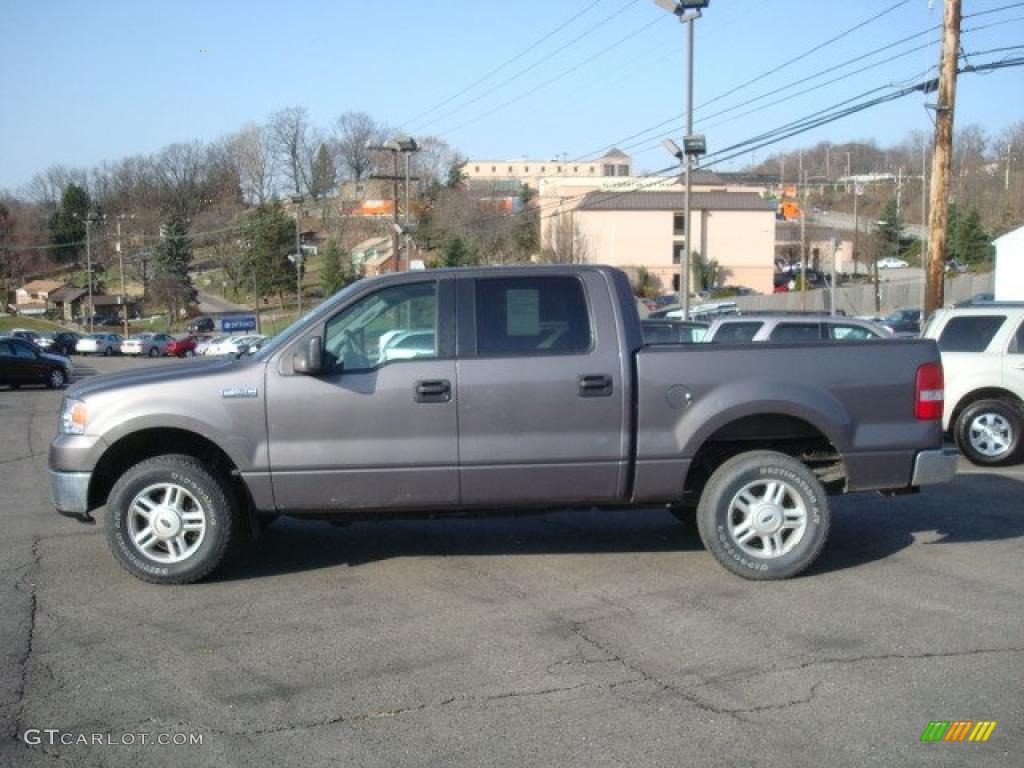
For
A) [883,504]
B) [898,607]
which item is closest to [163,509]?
[898,607]

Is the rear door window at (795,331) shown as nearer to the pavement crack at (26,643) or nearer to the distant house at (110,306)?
the pavement crack at (26,643)

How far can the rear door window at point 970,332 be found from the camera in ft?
39.5

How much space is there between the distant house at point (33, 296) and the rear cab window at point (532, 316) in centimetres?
10191

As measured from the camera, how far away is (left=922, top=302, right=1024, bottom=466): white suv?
1177cm

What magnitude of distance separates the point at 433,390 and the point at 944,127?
15.1 m

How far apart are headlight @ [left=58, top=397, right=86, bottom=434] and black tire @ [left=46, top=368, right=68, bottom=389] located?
27089 millimetres

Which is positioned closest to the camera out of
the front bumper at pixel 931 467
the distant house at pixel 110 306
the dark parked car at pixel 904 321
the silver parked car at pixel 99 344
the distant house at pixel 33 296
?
the front bumper at pixel 931 467

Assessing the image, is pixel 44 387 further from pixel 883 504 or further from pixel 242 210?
pixel 242 210

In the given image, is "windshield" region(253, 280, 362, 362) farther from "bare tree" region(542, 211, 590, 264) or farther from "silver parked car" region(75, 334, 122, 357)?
"silver parked car" region(75, 334, 122, 357)

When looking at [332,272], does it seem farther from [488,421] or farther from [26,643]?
[26,643]

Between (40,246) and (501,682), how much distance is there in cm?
10743

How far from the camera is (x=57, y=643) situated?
18.9 ft

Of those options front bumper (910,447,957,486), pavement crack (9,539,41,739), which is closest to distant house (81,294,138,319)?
pavement crack (9,539,41,739)

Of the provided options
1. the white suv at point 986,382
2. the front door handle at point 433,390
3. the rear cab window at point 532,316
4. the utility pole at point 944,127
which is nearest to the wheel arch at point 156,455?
the front door handle at point 433,390
